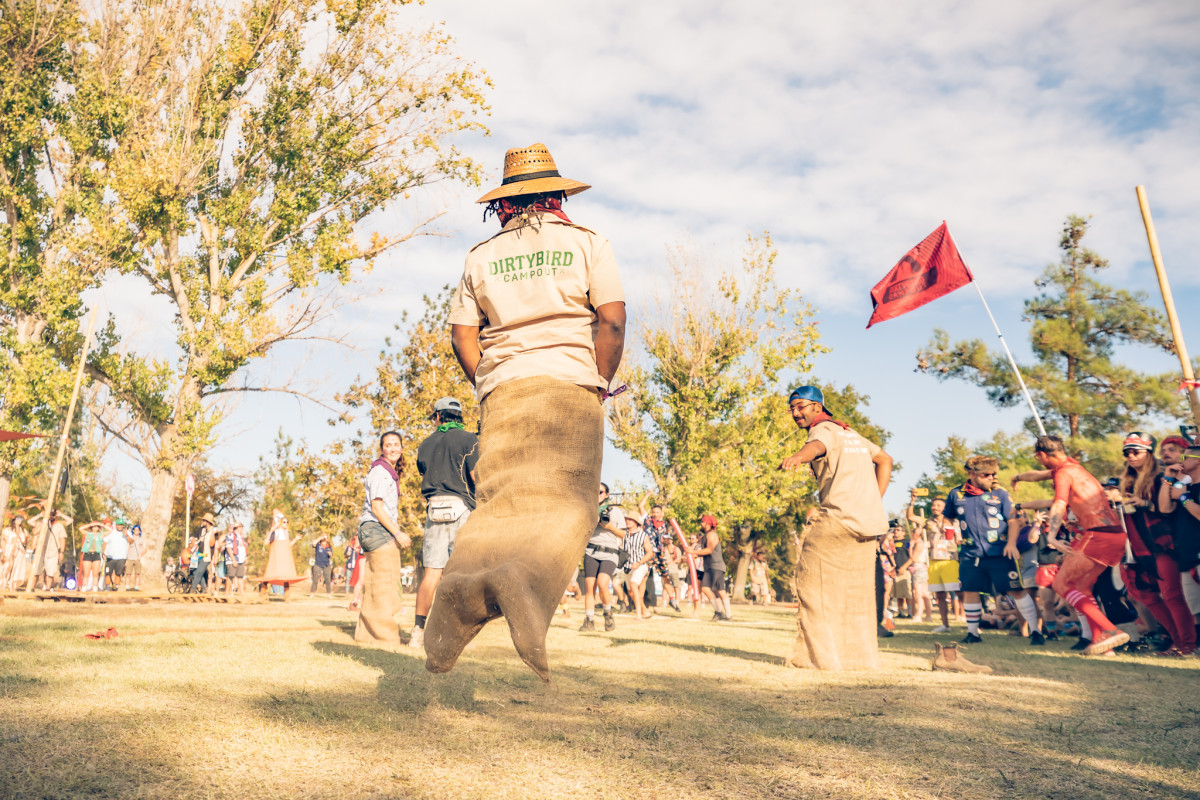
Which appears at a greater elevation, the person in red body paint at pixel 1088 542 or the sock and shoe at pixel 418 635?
the person in red body paint at pixel 1088 542

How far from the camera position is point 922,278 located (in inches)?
533

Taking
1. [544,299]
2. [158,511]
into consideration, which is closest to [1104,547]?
[544,299]

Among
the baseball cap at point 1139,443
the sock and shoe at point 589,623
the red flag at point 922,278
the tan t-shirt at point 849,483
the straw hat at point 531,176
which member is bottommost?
the sock and shoe at point 589,623

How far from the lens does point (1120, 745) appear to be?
3639mm

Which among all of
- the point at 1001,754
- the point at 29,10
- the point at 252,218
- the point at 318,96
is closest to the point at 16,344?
the point at 252,218

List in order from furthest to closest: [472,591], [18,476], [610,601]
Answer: [18,476] < [610,601] < [472,591]

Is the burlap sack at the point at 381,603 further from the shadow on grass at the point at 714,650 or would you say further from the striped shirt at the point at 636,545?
the striped shirt at the point at 636,545

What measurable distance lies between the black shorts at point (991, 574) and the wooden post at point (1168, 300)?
320cm

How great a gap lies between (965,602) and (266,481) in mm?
49171

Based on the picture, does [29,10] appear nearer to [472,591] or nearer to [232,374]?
[232,374]

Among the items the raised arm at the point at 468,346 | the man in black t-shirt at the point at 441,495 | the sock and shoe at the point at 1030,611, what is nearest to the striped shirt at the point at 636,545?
the sock and shoe at the point at 1030,611

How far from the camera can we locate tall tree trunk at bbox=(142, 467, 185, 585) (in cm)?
1994

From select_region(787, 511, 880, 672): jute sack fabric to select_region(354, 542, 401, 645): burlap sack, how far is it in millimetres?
3488

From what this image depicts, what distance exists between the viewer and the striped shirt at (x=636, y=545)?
14.7 metres
